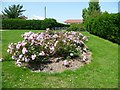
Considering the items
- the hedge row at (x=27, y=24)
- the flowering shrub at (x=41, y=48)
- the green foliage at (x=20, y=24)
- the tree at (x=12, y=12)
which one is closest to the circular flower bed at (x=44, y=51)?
the flowering shrub at (x=41, y=48)

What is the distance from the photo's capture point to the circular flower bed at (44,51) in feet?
25.1

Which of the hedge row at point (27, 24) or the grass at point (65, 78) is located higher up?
the hedge row at point (27, 24)

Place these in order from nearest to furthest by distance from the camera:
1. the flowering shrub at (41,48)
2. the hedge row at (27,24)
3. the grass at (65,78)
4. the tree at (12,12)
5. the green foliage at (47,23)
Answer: the grass at (65,78), the flowering shrub at (41,48), the green foliage at (47,23), the hedge row at (27,24), the tree at (12,12)

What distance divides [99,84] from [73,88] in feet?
2.34

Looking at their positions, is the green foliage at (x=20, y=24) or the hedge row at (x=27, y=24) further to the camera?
the green foliage at (x=20, y=24)

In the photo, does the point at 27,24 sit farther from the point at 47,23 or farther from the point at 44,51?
the point at 44,51

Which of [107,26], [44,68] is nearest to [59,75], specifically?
[44,68]

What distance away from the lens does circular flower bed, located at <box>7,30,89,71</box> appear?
25.1 feet

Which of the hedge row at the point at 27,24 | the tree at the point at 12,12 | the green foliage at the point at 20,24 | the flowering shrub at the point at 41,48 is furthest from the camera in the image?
the tree at the point at 12,12

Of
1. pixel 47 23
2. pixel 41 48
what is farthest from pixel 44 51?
pixel 47 23

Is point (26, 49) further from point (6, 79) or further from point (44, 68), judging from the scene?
point (6, 79)

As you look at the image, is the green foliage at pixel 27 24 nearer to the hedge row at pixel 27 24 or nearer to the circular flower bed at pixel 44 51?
the hedge row at pixel 27 24

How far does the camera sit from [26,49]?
25.2ft

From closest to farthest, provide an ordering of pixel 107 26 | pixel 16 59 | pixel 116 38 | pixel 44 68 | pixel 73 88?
1. pixel 73 88
2. pixel 44 68
3. pixel 16 59
4. pixel 116 38
5. pixel 107 26
